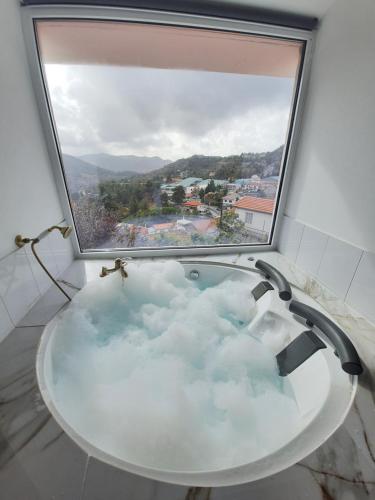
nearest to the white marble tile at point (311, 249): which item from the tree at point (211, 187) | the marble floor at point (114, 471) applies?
the tree at point (211, 187)

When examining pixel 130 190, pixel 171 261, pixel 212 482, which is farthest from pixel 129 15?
pixel 212 482

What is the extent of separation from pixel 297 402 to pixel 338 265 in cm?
84

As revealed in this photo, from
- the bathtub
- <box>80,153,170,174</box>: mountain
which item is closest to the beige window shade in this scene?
<box>80,153,170,174</box>: mountain

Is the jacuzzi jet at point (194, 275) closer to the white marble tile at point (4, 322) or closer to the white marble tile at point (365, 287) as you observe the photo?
the white marble tile at point (365, 287)

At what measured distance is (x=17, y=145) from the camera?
1.14 m

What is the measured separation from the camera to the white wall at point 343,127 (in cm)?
107

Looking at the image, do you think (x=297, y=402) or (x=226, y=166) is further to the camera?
(x=226, y=166)

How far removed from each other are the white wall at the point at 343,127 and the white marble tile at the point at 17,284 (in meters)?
1.90

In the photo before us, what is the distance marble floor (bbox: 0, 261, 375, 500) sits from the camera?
20.9 inches

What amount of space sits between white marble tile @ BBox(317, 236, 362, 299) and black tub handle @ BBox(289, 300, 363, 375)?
0.93ft

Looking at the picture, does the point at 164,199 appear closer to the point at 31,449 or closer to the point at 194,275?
the point at 194,275

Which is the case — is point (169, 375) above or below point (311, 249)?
below

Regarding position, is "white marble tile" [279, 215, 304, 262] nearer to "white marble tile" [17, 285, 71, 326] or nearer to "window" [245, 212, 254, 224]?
"window" [245, 212, 254, 224]

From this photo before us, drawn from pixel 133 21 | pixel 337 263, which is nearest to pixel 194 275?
pixel 337 263
